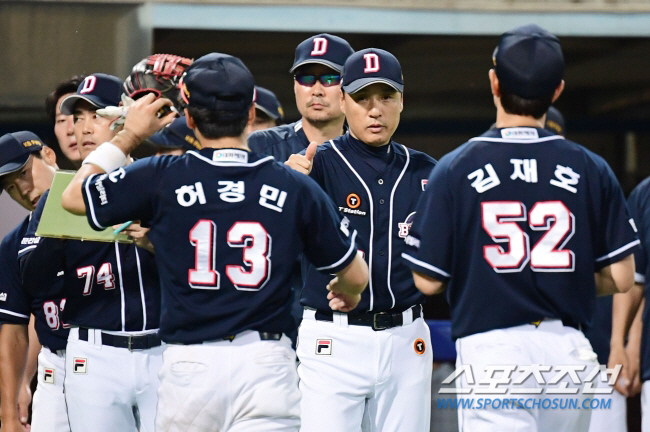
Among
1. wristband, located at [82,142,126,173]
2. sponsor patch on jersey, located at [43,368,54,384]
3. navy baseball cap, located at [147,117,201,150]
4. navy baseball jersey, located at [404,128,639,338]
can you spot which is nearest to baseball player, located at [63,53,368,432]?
wristband, located at [82,142,126,173]

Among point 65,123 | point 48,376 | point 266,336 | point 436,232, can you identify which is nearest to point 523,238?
point 436,232

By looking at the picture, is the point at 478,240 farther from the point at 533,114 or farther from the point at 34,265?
the point at 34,265

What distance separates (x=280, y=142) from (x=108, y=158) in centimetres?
158

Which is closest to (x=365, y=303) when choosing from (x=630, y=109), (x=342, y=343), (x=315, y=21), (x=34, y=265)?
(x=342, y=343)

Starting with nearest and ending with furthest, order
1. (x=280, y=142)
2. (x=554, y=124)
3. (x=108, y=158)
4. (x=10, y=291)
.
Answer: (x=108, y=158)
(x=10, y=291)
(x=280, y=142)
(x=554, y=124)

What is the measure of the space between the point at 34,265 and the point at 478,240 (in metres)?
2.09

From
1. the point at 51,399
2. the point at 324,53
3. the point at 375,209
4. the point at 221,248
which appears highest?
the point at 324,53

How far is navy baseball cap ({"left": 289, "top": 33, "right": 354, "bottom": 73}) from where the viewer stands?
4762 millimetres

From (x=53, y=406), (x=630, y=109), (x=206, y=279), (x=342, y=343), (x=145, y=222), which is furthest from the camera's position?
(x=630, y=109)

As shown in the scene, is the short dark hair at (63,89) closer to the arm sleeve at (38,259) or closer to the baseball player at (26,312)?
the baseball player at (26,312)

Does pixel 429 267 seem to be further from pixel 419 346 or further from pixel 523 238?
pixel 419 346

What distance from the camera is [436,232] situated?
3.25 meters

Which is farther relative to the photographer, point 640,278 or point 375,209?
point 640,278

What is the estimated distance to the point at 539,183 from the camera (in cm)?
318
